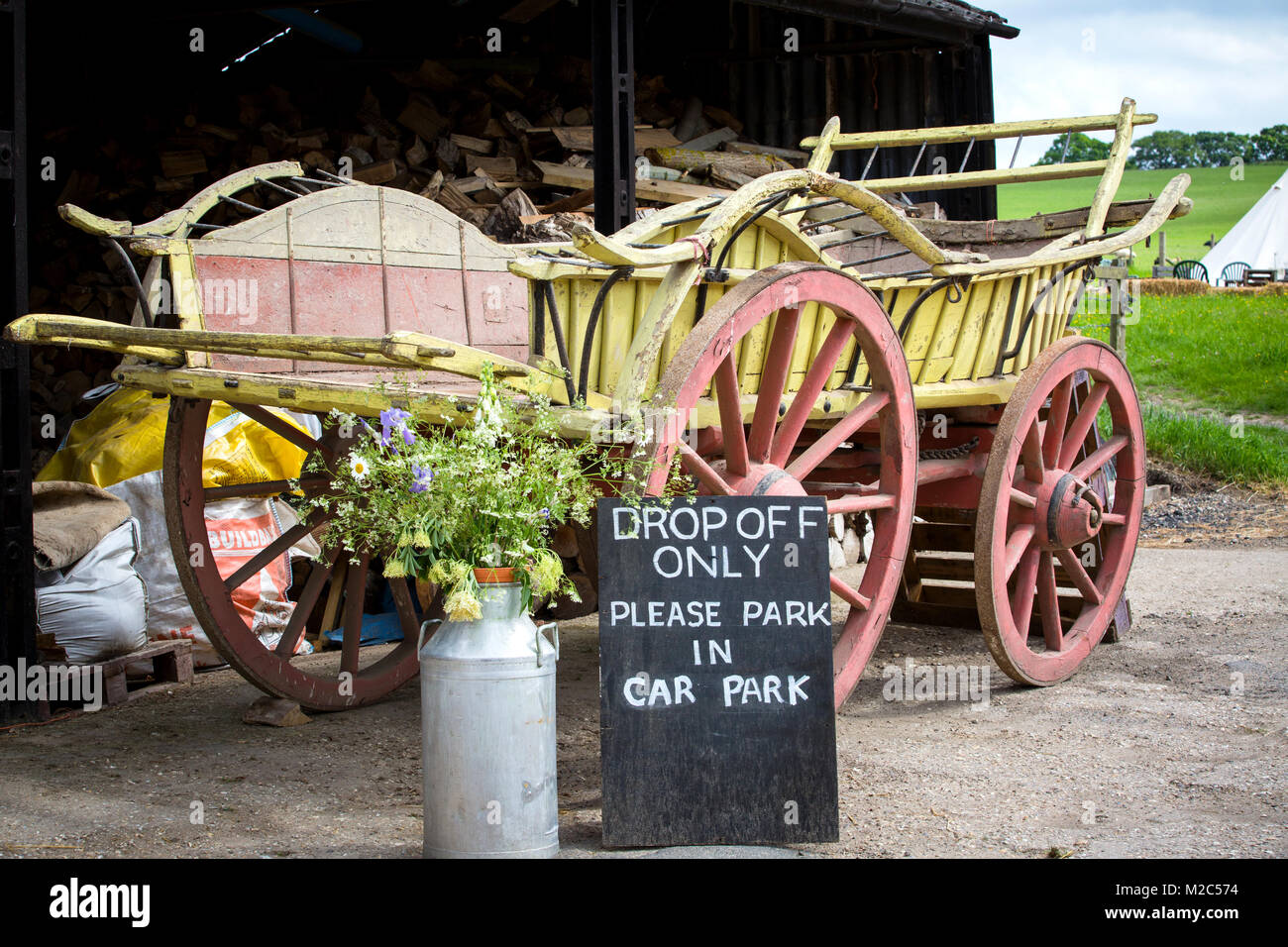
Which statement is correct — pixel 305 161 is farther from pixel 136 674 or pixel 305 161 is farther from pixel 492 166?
pixel 136 674

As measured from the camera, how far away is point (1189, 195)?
3356 cm

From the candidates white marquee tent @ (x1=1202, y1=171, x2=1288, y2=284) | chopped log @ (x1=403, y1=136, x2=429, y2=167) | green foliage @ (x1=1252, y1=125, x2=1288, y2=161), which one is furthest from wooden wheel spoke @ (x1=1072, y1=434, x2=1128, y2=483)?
green foliage @ (x1=1252, y1=125, x2=1288, y2=161)

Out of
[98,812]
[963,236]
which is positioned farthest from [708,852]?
[963,236]

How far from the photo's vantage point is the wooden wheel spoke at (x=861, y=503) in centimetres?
355

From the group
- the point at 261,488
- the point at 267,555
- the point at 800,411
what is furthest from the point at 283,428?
the point at 800,411

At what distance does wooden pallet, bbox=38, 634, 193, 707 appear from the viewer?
462cm

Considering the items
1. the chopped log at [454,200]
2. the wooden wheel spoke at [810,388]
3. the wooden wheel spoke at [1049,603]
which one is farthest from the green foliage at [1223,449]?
the wooden wheel spoke at [810,388]

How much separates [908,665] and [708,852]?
2.54 metres

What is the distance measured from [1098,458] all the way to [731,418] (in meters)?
2.19

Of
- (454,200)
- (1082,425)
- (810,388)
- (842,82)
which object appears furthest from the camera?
(842,82)

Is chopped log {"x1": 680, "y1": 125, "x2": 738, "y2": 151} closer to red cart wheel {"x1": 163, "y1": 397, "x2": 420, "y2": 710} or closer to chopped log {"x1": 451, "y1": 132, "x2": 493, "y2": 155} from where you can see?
chopped log {"x1": 451, "y1": 132, "x2": 493, "y2": 155}

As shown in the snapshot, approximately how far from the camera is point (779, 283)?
3258mm

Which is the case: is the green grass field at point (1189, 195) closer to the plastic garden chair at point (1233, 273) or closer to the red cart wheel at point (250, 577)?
the plastic garden chair at point (1233, 273)

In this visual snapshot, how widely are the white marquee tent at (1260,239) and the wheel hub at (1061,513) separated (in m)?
19.2
